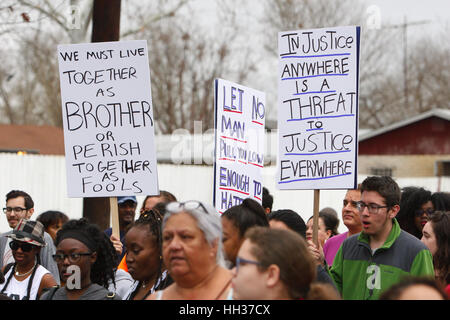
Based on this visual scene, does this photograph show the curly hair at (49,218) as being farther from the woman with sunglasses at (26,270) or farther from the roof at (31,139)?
the roof at (31,139)

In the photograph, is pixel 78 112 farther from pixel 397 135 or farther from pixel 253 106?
pixel 397 135

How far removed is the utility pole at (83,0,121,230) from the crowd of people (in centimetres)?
536

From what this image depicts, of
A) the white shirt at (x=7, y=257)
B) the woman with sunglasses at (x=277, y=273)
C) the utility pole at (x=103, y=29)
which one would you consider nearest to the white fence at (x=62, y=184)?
the utility pole at (x=103, y=29)

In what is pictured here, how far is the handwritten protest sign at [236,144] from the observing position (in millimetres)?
6797

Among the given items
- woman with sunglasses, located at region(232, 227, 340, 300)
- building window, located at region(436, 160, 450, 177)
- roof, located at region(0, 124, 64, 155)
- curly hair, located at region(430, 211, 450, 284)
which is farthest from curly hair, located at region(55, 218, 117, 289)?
building window, located at region(436, 160, 450, 177)

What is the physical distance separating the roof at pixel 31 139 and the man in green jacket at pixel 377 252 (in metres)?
19.6

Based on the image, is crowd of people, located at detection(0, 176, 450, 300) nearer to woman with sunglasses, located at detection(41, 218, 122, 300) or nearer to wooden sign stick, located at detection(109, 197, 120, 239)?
woman with sunglasses, located at detection(41, 218, 122, 300)

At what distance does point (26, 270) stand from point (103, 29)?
21.1ft

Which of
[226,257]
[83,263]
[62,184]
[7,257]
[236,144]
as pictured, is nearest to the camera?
[226,257]

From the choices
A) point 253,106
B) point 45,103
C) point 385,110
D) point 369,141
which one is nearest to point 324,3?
point 369,141

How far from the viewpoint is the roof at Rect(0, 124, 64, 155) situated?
24117 mm

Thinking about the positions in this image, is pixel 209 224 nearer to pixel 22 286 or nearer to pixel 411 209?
pixel 22 286

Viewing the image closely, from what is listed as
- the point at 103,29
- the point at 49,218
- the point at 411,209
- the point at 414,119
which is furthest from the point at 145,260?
the point at 414,119

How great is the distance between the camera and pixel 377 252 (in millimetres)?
5066
